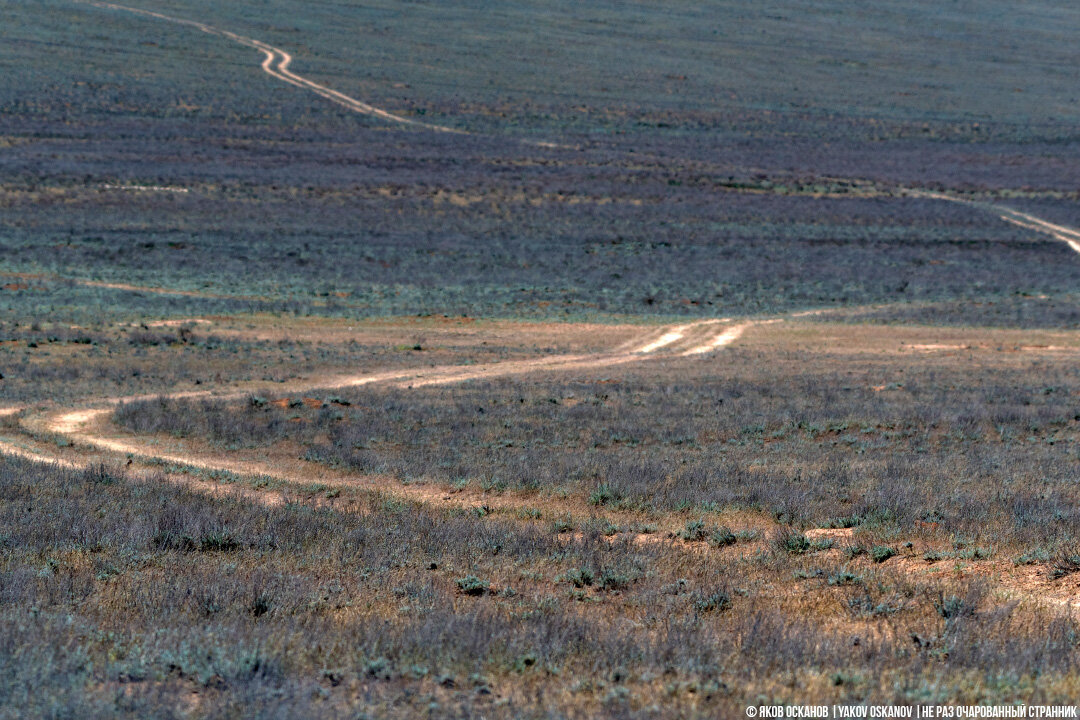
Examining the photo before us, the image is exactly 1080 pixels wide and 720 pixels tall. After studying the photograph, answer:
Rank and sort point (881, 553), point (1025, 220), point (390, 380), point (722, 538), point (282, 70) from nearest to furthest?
point (881, 553) < point (722, 538) < point (390, 380) < point (1025, 220) < point (282, 70)

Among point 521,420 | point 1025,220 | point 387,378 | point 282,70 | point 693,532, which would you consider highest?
point 282,70

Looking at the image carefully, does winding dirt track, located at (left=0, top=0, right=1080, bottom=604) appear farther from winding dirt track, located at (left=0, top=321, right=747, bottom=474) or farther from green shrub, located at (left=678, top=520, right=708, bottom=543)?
green shrub, located at (left=678, top=520, right=708, bottom=543)

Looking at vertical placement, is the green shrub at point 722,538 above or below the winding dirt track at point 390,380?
above

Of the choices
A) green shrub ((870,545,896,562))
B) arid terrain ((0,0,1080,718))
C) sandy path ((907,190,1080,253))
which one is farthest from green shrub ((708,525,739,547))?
sandy path ((907,190,1080,253))

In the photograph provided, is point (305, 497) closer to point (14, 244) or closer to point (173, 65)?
point (14, 244)

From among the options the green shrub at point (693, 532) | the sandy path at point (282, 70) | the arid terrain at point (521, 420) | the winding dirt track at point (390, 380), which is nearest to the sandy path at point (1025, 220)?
the arid terrain at point (521, 420)

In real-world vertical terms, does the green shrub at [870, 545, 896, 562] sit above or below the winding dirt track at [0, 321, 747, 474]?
above

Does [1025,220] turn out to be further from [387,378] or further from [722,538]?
[722,538]

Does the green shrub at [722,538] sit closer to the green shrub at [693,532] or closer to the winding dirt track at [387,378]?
the green shrub at [693,532]

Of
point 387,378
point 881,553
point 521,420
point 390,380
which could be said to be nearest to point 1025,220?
point 387,378
